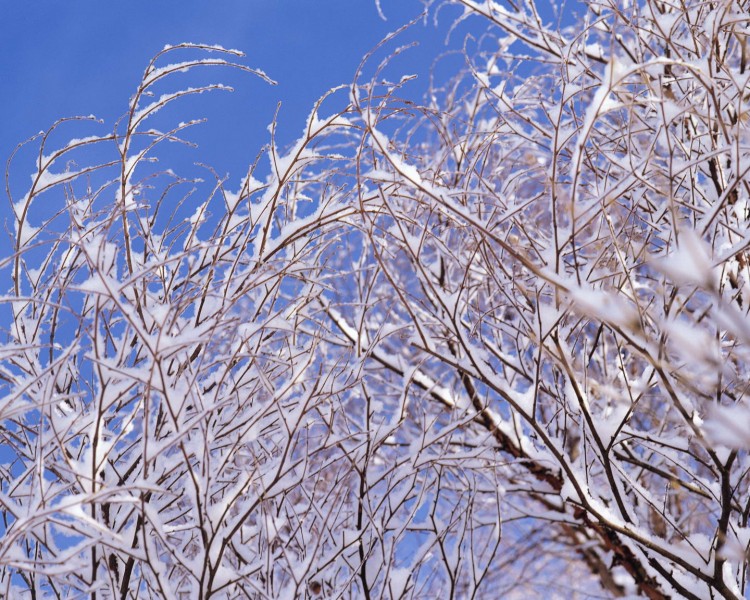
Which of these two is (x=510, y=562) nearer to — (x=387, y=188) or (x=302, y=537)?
(x=302, y=537)

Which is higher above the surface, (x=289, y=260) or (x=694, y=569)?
(x=289, y=260)

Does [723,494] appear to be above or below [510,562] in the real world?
below

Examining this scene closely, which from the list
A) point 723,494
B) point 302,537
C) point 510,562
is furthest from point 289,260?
point 510,562

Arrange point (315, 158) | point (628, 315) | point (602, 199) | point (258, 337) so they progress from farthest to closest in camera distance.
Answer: point (258, 337) → point (315, 158) → point (602, 199) → point (628, 315)

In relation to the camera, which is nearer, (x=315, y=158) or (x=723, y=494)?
(x=723, y=494)

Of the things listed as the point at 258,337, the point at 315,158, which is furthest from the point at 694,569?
the point at 315,158

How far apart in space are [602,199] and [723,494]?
0.90 m

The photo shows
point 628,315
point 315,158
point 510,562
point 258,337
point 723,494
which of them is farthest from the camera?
point 510,562

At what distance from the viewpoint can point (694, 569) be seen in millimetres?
1725

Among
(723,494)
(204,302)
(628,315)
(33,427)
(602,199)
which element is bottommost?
(628,315)

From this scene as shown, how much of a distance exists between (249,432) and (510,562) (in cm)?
434

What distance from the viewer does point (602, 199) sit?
146cm

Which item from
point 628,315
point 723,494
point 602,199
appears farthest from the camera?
point 723,494

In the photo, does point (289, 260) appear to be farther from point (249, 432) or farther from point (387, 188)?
point (249, 432)
